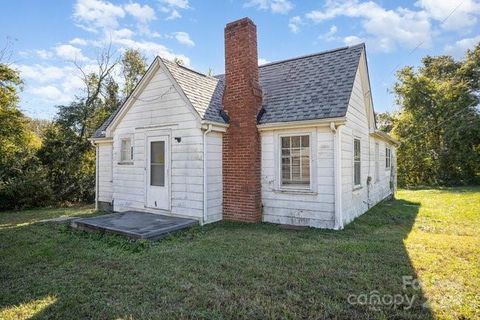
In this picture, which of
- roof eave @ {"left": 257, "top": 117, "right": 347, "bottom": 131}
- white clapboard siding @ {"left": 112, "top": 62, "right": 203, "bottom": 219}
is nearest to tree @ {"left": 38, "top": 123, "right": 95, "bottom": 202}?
white clapboard siding @ {"left": 112, "top": 62, "right": 203, "bottom": 219}

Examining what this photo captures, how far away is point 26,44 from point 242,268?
16.7m

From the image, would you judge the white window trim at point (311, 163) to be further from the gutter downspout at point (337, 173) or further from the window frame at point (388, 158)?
the window frame at point (388, 158)

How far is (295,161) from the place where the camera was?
784cm

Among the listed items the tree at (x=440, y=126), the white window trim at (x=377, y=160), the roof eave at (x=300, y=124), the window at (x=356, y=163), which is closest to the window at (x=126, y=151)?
the roof eave at (x=300, y=124)

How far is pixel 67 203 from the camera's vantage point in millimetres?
14273

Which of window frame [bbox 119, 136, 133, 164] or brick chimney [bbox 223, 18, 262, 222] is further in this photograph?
window frame [bbox 119, 136, 133, 164]

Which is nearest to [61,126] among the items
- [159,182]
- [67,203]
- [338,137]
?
[67,203]

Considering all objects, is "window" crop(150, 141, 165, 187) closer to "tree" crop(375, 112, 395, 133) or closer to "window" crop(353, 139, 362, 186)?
"window" crop(353, 139, 362, 186)

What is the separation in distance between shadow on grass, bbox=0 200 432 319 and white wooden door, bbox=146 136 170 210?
211 centimetres

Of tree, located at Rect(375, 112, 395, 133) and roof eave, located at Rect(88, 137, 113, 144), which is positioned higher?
tree, located at Rect(375, 112, 395, 133)

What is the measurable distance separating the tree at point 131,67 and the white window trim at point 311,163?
18.8 meters

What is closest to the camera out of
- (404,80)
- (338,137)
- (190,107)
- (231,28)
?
(338,137)

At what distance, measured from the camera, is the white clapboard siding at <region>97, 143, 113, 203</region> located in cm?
1127

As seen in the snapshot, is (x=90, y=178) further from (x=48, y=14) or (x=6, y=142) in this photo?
(x=48, y=14)
